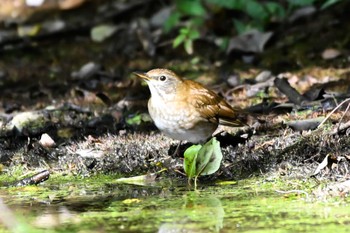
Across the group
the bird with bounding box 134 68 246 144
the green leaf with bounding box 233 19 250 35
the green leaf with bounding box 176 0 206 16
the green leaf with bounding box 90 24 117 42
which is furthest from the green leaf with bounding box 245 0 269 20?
the bird with bounding box 134 68 246 144

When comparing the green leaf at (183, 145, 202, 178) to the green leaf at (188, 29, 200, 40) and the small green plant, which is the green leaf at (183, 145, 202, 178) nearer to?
the small green plant

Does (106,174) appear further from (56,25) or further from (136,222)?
(56,25)

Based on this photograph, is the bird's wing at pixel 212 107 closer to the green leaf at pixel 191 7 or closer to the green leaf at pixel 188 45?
the green leaf at pixel 188 45

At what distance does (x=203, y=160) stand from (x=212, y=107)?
1097 millimetres

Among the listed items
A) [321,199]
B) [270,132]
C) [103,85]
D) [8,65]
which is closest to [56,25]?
[8,65]

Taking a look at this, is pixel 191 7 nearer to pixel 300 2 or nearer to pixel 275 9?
pixel 275 9

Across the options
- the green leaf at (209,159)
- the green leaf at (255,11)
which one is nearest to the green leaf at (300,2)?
the green leaf at (255,11)

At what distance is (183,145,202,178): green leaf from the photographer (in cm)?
548

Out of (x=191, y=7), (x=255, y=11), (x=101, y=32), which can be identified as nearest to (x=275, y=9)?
(x=255, y=11)

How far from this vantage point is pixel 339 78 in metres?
8.82

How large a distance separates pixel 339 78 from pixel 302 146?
129 inches

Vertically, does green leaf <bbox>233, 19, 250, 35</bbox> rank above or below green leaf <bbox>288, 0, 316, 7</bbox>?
below

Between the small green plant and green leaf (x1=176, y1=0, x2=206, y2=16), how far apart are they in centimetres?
536

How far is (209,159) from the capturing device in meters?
5.47
